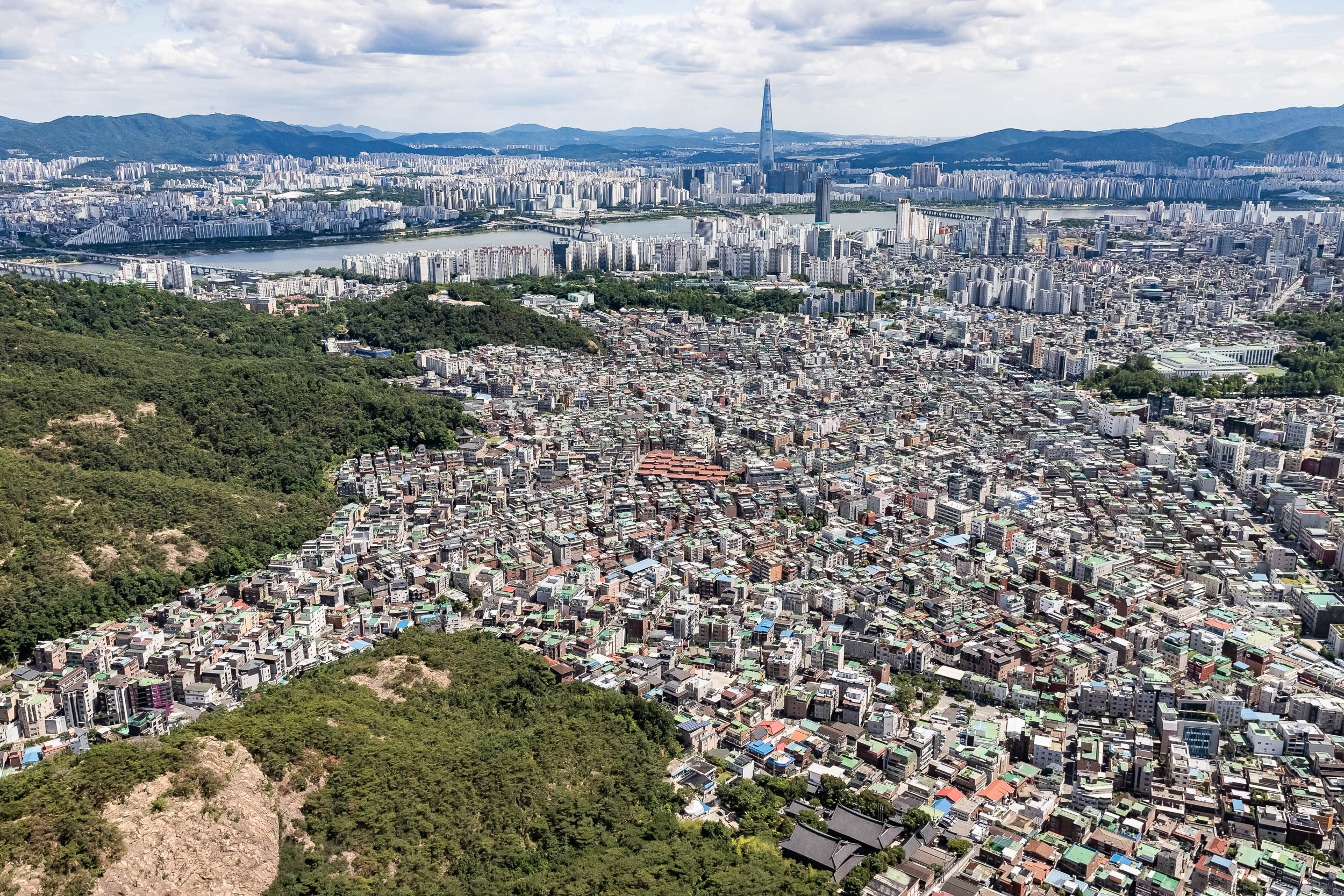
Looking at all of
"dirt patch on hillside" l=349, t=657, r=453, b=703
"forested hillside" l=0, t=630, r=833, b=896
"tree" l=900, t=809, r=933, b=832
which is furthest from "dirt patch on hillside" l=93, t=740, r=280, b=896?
"tree" l=900, t=809, r=933, b=832

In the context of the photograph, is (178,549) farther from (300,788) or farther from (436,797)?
(436,797)

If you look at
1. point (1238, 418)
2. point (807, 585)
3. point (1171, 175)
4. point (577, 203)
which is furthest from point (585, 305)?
point (1171, 175)

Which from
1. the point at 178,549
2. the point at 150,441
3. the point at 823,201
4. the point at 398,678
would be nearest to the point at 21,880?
the point at 398,678

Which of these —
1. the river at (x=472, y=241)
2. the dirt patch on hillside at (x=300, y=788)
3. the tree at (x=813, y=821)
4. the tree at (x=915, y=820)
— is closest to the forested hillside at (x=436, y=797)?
the dirt patch on hillside at (x=300, y=788)

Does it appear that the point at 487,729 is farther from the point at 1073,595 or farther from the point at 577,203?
the point at 577,203

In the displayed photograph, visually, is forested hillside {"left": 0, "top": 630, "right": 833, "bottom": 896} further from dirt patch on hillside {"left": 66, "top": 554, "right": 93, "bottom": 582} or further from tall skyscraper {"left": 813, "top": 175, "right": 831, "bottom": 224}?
tall skyscraper {"left": 813, "top": 175, "right": 831, "bottom": 224}

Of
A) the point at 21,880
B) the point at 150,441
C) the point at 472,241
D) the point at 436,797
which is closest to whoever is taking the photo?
the point at 21,880
